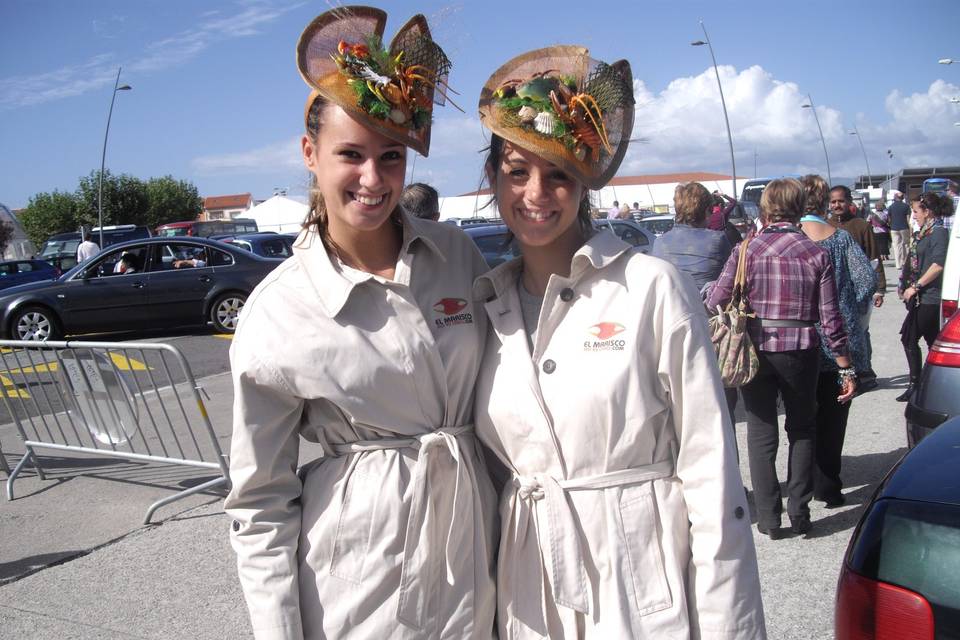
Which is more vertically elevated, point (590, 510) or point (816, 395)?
point (590, 510)

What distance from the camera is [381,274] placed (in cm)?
202

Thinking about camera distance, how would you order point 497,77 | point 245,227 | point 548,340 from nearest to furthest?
point 548,340 < point 497,77 < point 245,227

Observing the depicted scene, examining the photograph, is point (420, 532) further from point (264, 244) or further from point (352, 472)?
point (264, 244)

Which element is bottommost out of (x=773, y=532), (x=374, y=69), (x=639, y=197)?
(x=639, y=197)

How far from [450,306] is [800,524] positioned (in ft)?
10.7

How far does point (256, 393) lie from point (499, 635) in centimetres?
81

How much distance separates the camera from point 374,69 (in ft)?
6.38

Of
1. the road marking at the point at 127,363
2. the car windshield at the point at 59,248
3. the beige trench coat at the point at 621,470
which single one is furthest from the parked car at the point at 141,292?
the car windshield at the point at 59,248

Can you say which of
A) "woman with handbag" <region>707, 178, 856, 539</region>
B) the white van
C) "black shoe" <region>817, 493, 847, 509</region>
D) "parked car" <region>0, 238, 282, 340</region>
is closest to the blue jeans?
"woman with handbag" <region>707, 178, 856, 539</region>

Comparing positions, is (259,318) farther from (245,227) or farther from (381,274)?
(245,227)

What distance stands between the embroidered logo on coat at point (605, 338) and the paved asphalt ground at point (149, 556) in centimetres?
223

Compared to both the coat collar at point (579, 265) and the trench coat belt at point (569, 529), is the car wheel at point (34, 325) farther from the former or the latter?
the trench coat belt at point (569, 529)

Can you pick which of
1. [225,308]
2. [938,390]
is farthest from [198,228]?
[938,390]

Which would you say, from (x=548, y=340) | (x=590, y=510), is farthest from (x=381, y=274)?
(x=590, y=510)
